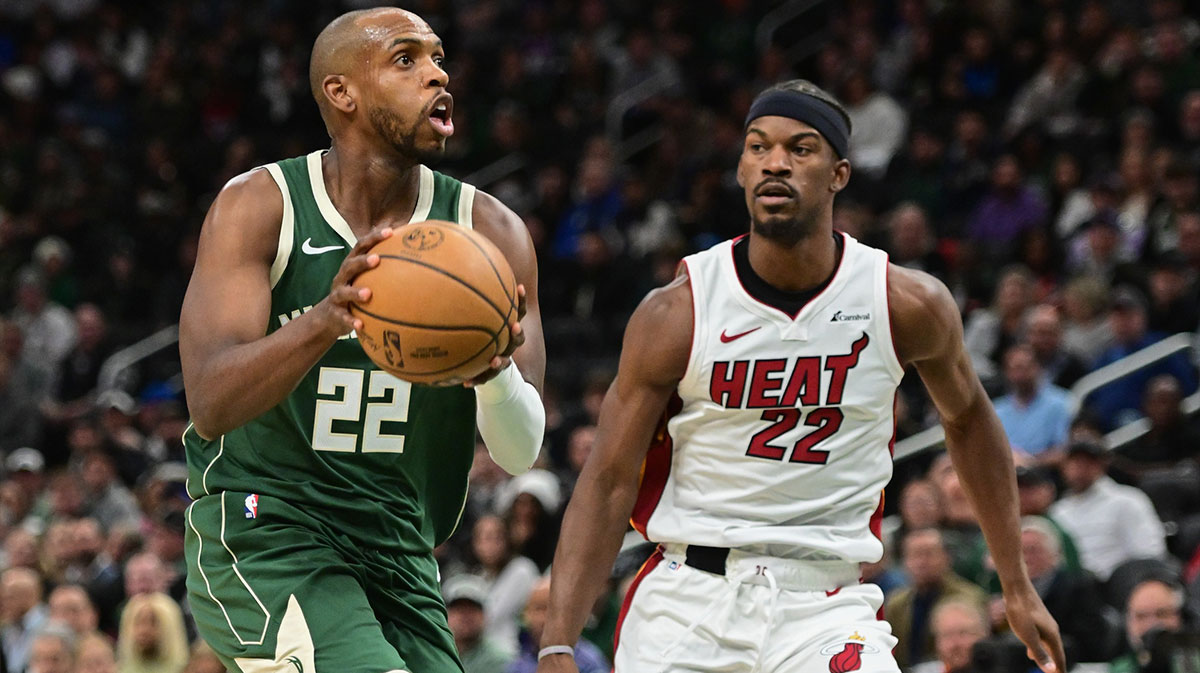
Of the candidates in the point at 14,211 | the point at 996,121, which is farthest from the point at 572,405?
the point at 14,211

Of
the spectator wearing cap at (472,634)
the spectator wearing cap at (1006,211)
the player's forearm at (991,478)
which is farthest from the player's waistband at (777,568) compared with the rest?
the spectator wearing cap at (1006,211)

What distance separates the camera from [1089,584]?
779 centimetres

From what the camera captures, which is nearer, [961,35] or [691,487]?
[691,487]

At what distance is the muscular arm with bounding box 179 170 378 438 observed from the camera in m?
3.68

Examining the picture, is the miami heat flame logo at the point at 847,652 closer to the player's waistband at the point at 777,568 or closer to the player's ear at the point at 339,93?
the player's waistband at the point at 777,568

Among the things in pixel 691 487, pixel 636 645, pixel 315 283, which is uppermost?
pixel 315 283

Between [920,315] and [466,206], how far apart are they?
1275 mm

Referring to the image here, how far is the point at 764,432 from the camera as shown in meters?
4.55

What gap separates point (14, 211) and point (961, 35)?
944cm

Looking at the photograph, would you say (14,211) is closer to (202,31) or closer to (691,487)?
(202,31)

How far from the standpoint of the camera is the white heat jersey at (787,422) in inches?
178

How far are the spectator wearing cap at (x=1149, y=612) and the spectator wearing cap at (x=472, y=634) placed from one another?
10.1ft

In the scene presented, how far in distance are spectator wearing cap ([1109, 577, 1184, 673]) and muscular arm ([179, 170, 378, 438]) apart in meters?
4.57

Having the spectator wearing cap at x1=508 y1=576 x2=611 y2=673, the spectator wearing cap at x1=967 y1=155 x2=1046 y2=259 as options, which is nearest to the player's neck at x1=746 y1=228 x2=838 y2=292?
the spectator wearing cap at x1=508 y1=576 x2=611 y2=673
